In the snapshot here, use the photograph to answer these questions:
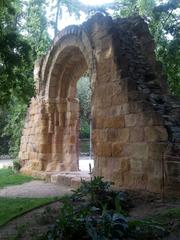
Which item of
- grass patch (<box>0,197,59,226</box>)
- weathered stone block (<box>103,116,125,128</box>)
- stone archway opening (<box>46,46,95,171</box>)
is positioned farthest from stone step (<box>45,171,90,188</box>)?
grass patch (<box>0,197,59,226</box>)

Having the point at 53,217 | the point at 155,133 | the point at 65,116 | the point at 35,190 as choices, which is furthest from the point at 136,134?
the point at 65,116

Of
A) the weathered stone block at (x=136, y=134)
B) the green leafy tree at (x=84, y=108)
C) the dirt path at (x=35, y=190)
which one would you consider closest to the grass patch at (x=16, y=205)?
the dirt path at (x=35, y=190)

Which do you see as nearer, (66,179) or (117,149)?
(117,149)

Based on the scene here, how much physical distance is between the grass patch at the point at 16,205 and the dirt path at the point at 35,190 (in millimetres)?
698

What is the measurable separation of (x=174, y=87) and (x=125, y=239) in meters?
8.46

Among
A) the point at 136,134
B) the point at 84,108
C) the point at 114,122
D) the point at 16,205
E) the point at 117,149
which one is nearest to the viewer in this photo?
the point at 16,205

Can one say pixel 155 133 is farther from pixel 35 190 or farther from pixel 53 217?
pixel 35 190

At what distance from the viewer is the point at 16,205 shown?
8.02 metres

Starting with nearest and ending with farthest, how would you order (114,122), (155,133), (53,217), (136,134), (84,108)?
(53,217)
(155,133)
(136,134)
(114,122)
(84,108)

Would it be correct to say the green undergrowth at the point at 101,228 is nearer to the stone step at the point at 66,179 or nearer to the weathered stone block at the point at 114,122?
the weathered stone block at the point at 114,122

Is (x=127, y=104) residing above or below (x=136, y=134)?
above

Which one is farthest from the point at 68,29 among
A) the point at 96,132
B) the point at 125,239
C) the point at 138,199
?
the point at 125,239

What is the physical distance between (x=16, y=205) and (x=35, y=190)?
7.93ft

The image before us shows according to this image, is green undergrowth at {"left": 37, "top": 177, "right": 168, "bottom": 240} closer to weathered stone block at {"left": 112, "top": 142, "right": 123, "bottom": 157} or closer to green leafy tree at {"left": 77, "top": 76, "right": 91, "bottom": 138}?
weathered stone block at {"left": 112, "top": 142, "right": 123, "bottom": 157}
